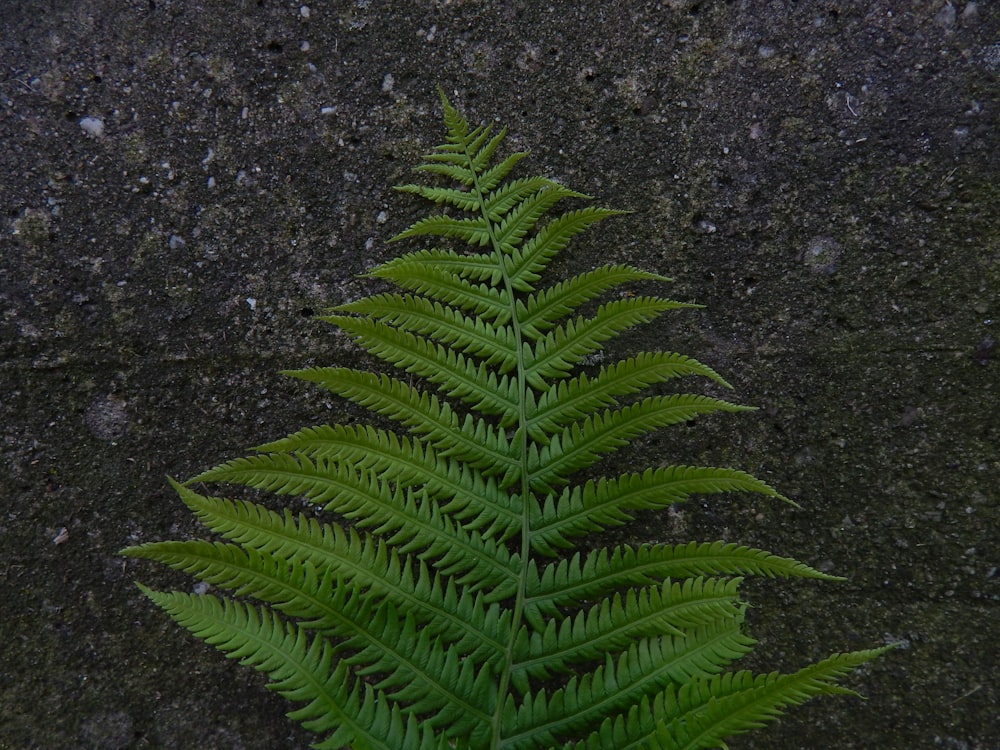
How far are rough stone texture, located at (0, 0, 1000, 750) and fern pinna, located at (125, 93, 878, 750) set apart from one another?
39 cm

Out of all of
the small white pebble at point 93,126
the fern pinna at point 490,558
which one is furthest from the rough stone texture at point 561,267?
the fern pinna at point 490,558

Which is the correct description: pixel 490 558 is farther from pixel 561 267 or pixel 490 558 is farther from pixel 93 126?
pixel 93 126

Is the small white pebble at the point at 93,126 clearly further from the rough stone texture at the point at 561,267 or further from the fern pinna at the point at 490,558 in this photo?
the fern pinna at the point at 490,558

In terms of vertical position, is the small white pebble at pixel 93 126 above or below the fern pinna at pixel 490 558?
above

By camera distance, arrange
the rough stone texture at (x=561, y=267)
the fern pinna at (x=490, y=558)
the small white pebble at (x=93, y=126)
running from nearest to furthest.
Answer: the fern pinna at (x=490, y=558)
the rough stone texture at (x=561, y=267)
the small white pebble at (x=93, y=126)

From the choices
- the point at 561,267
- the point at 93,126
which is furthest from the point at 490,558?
the point at 93,126

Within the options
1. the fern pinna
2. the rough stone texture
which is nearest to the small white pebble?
the rough stone texture

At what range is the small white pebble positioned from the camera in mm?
2150

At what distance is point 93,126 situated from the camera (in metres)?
2.15

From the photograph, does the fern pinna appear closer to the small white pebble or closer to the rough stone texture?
the rough stone texture

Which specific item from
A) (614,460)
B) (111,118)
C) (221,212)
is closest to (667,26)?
(614,460)

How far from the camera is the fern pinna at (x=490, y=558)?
4.25 ft

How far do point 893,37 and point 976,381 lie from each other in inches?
42.1

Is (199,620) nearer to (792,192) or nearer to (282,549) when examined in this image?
(282,549)
